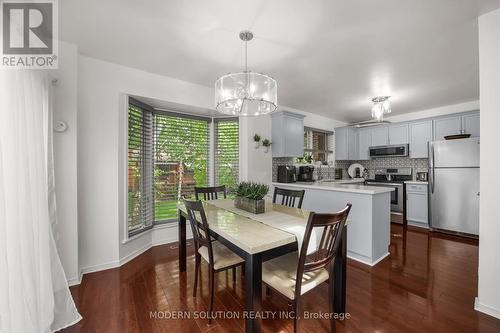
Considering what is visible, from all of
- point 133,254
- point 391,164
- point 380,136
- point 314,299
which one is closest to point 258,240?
point 314,299

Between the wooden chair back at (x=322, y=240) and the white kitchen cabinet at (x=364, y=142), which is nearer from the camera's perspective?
the wooden chair back at (x=322, y=240)

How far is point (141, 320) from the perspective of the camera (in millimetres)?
1646

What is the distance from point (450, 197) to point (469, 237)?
0.70 m

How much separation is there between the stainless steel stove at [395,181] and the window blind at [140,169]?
4.66 meters

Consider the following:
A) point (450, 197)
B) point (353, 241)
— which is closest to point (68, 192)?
point (353, 241)

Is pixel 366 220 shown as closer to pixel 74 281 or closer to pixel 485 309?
pixel 485 309

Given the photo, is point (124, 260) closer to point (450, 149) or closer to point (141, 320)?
point (141, 320)

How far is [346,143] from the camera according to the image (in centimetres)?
526

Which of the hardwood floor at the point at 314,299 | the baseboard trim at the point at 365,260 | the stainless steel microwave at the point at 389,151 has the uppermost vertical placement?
the stainless steel microwave at the point at 389,151

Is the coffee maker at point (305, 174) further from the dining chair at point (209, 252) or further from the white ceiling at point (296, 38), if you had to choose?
the dining chair at point (209, 252)

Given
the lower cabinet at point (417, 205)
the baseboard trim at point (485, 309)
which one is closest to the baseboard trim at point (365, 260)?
the baseboard trim at point (485, 309)

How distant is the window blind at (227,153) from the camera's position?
3609 mm

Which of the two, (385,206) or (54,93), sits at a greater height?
(54,93)

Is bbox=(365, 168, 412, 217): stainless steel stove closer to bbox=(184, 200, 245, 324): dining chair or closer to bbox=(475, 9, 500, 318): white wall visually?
bbox=(475, 9, 500, 318): white wall
